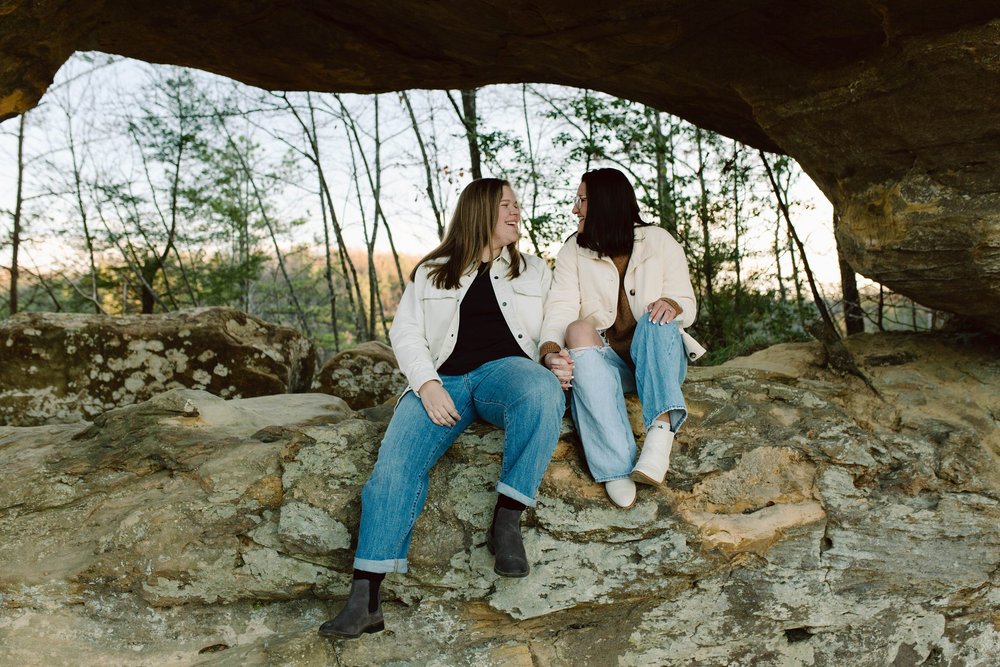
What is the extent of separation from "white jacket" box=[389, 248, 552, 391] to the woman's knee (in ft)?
0.49

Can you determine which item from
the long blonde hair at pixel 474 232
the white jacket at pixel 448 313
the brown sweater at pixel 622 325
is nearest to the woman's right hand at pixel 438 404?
the white jacket at pixel 448 313

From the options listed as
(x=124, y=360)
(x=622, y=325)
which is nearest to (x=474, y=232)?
(x=622, y=325)

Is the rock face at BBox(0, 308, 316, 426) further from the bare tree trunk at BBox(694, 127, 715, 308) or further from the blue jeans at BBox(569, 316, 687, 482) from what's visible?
the bare tree trunk at BBox(694, 127, 715, 308)

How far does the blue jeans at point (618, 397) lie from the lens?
10.4 ft

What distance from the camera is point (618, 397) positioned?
3.24 metres

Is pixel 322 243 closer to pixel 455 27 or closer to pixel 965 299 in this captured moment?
pixel 455 27

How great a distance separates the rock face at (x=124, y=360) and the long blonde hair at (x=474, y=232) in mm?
2330

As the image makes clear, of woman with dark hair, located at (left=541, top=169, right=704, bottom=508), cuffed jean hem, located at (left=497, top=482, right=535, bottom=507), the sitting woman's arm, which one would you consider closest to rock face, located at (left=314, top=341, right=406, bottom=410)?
the sitting woman's arm

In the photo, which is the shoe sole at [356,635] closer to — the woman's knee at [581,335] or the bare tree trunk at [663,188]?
the woman's knee at [581,335]

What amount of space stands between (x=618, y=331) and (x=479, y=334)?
2.38ft

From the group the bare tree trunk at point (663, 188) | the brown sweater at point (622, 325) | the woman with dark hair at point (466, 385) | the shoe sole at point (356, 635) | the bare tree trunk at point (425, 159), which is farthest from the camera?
the bare tree trunk at point (425, 159)

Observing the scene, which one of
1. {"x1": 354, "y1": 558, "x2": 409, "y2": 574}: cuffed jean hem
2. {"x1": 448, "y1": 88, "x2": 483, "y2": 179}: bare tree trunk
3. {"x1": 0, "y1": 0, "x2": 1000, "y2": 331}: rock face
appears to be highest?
{"x1": 448, "y1": 88, "x2": 483, "y2": 179}: bare tree trunk

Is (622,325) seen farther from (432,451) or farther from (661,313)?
(432,451)

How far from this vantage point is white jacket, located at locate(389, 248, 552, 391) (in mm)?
3254
